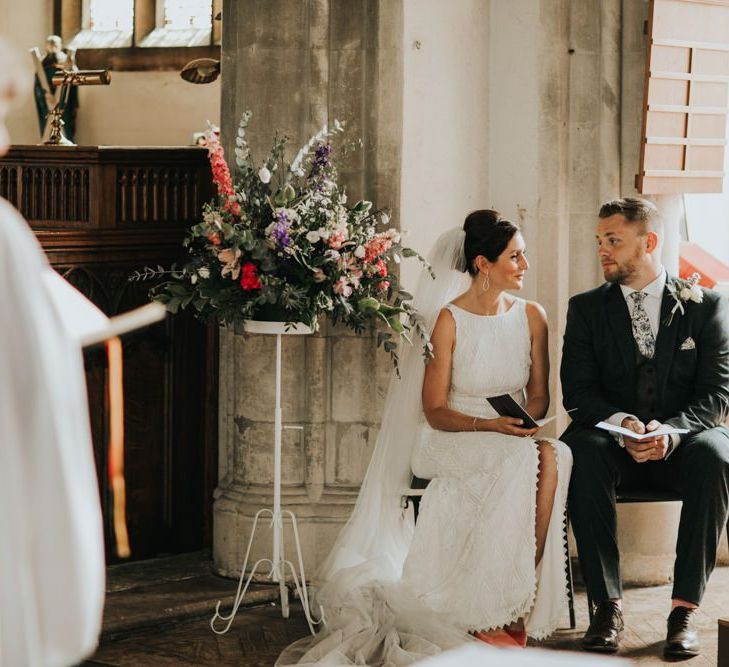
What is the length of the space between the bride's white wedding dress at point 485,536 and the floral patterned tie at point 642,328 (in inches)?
21.5

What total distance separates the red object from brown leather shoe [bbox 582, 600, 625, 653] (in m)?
1.94

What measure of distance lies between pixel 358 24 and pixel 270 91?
1.44ft

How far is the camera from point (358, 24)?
18.5ft

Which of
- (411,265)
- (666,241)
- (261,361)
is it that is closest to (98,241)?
(261,361)

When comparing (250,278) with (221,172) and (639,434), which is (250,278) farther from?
(639,434)

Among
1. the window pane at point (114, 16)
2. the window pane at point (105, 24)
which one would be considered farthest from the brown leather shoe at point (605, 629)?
the window pane at point (114, 16)

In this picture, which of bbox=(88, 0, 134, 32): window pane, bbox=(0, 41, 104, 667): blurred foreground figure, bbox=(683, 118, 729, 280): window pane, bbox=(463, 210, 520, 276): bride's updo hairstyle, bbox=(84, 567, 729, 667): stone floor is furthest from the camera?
bbox=(88, 0, 134, 32): window pane

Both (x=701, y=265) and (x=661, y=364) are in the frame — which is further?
(x=701, y=265)

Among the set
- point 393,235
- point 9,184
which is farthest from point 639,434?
point 9,184

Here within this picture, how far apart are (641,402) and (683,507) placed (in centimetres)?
47

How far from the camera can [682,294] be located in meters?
5.31

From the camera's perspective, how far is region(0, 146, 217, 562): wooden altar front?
5.80m

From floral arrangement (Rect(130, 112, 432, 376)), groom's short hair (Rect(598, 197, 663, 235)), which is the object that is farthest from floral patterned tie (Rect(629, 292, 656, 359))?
floral arrangement (Rect(130, 112, 432, 376))

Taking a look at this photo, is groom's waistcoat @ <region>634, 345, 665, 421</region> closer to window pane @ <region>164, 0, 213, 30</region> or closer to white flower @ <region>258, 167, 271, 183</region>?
white flower @ <region>258, 167, 271, 183</region>
